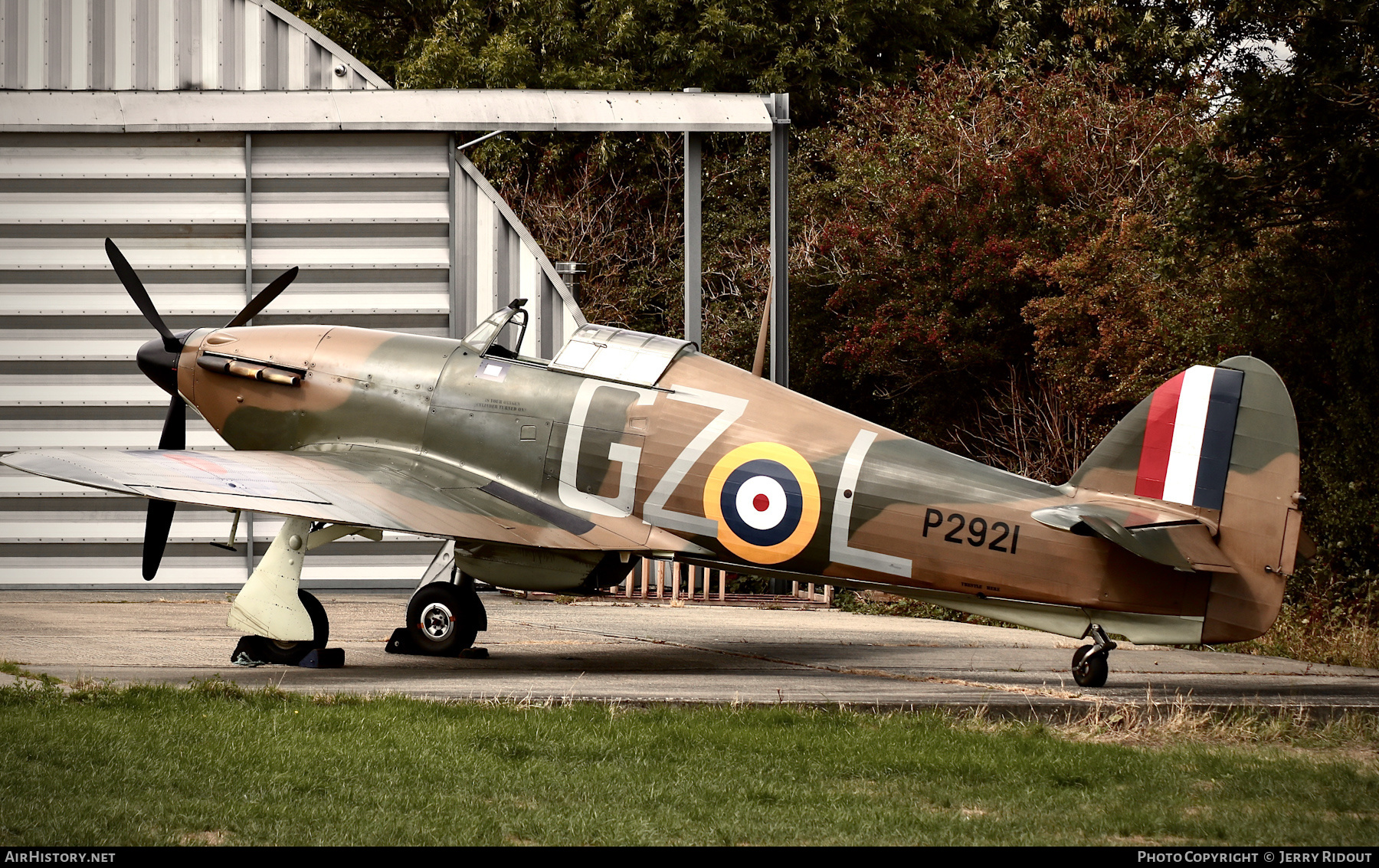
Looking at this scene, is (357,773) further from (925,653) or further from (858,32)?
(858,32)

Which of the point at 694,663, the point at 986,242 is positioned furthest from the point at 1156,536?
the point at 986,242

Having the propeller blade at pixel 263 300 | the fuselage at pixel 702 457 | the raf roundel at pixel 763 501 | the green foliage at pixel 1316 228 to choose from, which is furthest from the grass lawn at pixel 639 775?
the green foliage at pixel 1316 228

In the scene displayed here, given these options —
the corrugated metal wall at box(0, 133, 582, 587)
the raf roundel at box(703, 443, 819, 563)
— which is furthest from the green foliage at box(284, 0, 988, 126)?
the raf roundel at box(703, 443, 819, 563)

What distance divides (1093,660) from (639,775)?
15.0 ft

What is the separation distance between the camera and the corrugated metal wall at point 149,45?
57.6 ft

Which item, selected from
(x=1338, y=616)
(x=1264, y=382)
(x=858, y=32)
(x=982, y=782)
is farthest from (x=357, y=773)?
(x=858, y=32)

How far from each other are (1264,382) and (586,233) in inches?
830

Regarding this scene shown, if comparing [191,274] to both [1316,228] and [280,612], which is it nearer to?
[280,612]

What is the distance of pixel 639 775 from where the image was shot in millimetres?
6227

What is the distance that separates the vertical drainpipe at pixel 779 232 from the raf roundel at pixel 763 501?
24.1ft

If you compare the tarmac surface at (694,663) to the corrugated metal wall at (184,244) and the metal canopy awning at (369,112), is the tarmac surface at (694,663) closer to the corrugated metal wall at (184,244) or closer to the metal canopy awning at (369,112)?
the corrugated metal wall at (184,244)

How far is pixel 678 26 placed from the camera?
29.9 m

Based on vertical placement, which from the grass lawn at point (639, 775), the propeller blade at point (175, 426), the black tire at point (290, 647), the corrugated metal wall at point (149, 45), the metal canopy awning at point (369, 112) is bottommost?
the black tire at point (290, 647)

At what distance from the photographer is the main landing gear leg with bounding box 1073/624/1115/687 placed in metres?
9.34
